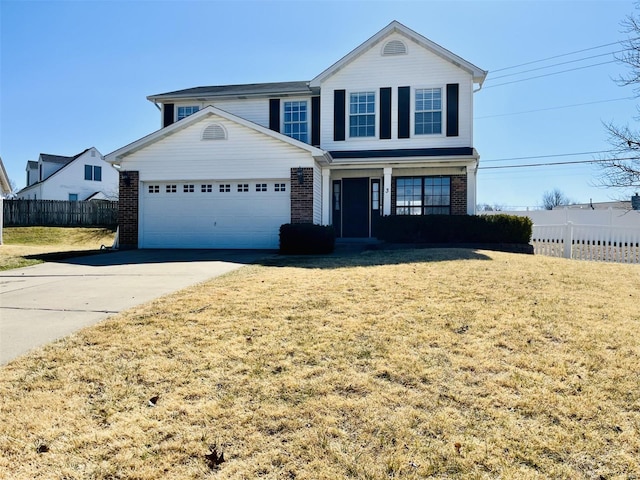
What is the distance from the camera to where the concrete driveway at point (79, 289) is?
4.83 meters

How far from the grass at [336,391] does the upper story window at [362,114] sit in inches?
430

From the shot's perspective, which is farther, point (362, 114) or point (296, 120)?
point (296, 120)

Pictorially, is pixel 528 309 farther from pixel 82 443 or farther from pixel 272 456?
pixel 82 443

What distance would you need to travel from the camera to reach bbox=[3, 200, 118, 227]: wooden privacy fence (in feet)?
86.9

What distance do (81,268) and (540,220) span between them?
23.3m

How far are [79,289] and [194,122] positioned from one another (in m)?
8.32

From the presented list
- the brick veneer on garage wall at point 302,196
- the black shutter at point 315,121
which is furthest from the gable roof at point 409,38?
the brick veneer on garage wall at point 302,196

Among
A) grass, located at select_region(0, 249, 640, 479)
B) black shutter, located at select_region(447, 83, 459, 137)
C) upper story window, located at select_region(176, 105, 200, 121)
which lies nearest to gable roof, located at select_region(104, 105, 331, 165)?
upper story window, located at select_region(176, 105, 200, 121)

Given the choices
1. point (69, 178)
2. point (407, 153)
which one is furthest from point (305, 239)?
point (69, 178)

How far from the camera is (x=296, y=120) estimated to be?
652 inches

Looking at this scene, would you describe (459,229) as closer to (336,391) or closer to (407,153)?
(407,153)

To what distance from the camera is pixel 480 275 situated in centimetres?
724

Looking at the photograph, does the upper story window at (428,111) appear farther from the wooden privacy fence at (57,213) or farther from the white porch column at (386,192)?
the wooden privacy fence at (57,213)

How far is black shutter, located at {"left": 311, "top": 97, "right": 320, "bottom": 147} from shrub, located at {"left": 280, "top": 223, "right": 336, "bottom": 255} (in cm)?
525
